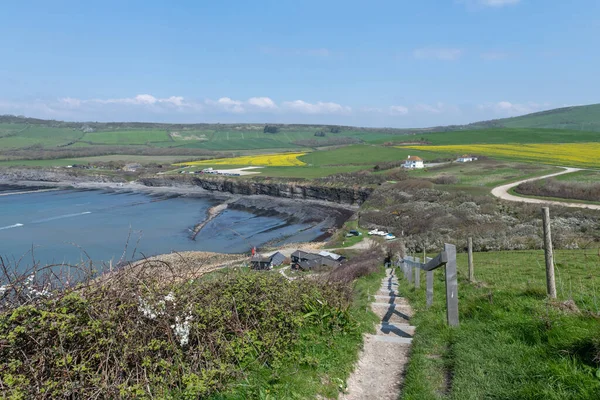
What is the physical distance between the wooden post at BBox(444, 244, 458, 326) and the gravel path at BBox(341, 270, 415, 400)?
78cm

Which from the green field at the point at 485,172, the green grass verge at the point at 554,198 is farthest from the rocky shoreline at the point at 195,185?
the green grass verge at the point at 554,198

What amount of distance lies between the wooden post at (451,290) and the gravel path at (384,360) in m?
0.78

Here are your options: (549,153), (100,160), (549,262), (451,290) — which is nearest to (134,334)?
(451,290)

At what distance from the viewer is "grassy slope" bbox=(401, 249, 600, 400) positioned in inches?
176

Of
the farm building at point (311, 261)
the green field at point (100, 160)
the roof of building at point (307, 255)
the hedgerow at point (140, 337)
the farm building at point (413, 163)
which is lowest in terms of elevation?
the farm building at point (311, 261)

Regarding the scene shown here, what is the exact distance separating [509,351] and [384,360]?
1721 mm

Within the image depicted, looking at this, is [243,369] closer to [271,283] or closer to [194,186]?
[271,283]

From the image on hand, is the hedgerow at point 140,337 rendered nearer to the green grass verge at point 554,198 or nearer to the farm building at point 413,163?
the green grass verge at point 554,198

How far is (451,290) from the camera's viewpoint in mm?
6980

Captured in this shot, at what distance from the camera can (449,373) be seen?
5.43 m

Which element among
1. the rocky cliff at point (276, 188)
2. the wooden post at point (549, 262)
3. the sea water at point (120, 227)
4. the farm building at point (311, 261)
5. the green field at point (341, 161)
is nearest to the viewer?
the wooden post at point (549, 262)

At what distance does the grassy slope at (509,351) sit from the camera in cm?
446

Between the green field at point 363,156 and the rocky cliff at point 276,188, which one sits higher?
the green field at point 363,156

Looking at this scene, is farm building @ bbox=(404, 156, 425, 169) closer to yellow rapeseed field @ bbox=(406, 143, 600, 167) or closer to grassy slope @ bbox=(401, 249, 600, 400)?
yellow rapeseed field @ bbox=(406, 143, 600, 167)
